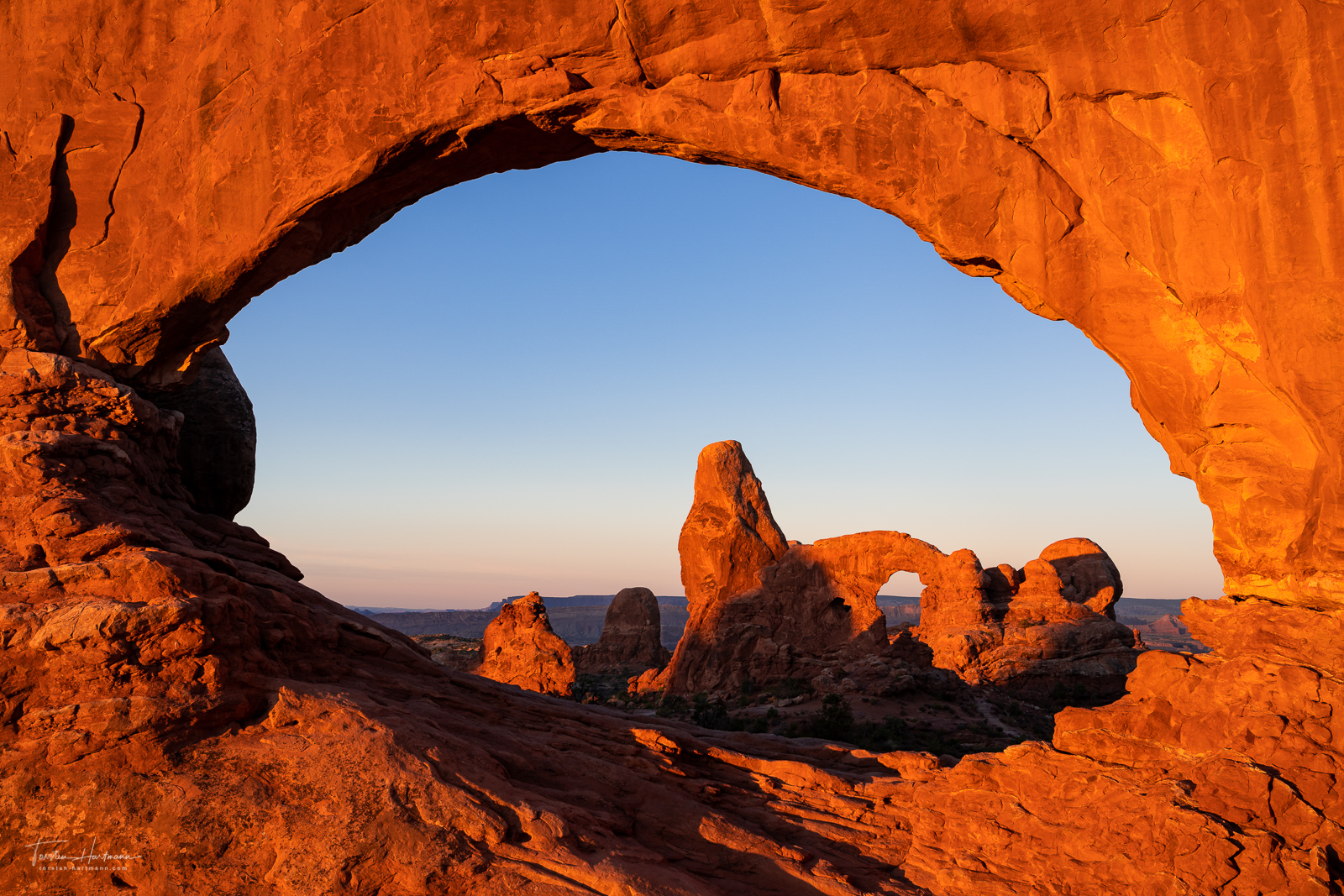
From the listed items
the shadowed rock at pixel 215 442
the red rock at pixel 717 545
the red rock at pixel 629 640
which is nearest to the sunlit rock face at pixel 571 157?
the shadowed rock at pixel 215 442

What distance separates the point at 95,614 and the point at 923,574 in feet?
93.4

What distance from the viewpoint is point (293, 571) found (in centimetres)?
1018

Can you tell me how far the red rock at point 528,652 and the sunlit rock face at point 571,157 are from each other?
1456 centimetres

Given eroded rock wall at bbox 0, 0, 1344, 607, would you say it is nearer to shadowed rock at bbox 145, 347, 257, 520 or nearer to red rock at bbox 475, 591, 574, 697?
shadowed rock at bbox 145, 347, 257, 520

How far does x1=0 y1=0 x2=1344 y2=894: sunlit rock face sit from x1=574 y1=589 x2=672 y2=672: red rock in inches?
1226

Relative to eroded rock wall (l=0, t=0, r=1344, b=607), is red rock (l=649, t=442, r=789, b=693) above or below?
below

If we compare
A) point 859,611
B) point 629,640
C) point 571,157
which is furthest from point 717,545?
point 571,157

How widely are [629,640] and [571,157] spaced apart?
33.6 m

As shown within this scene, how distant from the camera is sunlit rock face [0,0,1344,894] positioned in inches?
219

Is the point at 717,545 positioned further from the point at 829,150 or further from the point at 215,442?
the point at 829,150

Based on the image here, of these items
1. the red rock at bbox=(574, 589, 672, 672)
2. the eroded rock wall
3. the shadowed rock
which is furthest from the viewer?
the red rock at bbox=(574, 589, 672, 672)

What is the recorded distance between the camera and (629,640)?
40.2 meters

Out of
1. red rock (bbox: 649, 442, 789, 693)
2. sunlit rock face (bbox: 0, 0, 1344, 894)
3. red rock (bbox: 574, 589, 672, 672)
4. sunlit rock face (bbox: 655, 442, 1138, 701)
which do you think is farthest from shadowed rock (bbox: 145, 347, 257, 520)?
red rock (bbox: 574, 589, 672, 672)

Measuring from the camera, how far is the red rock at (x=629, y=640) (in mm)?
39906
